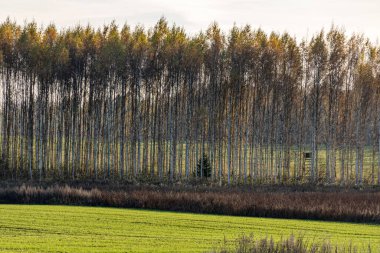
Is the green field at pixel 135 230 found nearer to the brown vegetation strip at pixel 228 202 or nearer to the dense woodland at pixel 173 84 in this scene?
the brown vegetation strip at pixel 228 202

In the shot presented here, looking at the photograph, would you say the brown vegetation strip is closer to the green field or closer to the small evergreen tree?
the green field

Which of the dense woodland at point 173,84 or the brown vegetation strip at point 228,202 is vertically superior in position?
the dense woodland at point 173,84

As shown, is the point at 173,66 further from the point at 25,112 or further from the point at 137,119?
the point at 25,112

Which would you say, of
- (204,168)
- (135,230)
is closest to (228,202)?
(135,230)

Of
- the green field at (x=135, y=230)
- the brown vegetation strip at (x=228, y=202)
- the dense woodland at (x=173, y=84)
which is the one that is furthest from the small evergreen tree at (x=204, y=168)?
the green field at (x=135, y=230)

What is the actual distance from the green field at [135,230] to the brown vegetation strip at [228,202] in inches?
75.0

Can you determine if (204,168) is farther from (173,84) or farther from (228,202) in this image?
(228,202)

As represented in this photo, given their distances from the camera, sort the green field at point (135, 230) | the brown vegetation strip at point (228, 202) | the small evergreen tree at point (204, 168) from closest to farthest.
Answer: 1. the green field at point (135, 230)
2. the brown vegetation strip at point (228, 202)
3. the small evergreen tree at point (204, 168)

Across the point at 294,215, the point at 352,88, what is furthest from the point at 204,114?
the point at 294,215

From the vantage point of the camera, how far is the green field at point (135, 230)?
55.5 feet

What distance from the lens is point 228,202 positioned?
93.6ft

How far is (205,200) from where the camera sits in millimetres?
29062

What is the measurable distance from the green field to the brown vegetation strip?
1905 mm

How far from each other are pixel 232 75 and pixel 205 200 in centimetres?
2336
